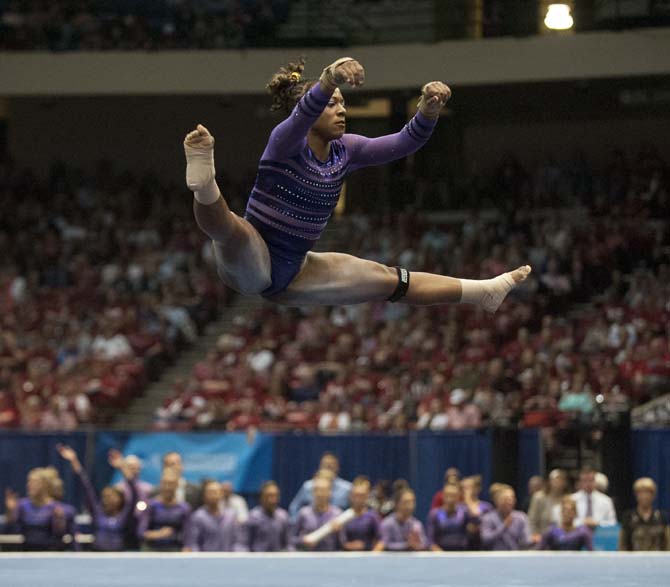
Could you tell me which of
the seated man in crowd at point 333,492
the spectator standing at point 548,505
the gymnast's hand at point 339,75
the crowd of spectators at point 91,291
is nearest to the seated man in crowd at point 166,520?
the seated man in crowd at point 333,492

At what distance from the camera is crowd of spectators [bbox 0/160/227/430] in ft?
51.0

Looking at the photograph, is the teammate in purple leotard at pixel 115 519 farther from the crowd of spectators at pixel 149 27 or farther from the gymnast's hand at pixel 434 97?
the crowd of spectators at pixel 149 27

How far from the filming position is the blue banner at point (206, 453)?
1260 centimetres

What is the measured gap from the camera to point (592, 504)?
10.9 meters

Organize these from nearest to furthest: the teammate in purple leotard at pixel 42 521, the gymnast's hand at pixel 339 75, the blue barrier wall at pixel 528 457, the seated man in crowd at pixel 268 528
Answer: the gymnast's hand at pixel 339 75, the seated man in crowd at pixel 268 528, the teammate in purple leotard at pixel 42 521, the blue barrier wall at pixel 528 457

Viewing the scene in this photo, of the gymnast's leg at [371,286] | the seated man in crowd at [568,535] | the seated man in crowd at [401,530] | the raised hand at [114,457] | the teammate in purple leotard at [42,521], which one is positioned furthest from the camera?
the raised hand at [114,457]

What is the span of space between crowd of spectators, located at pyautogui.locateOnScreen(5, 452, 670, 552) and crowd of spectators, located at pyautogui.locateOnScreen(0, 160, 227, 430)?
3.16 m

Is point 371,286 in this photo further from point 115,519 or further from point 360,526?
point 115,519

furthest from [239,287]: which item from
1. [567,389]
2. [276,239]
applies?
[567,389]

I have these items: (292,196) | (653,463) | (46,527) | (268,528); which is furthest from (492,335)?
(292,196)

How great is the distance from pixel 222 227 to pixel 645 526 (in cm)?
599

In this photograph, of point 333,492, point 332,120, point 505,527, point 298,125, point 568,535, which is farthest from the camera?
point 333,492

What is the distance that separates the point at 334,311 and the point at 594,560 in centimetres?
876

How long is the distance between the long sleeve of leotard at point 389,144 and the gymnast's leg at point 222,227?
70cm
